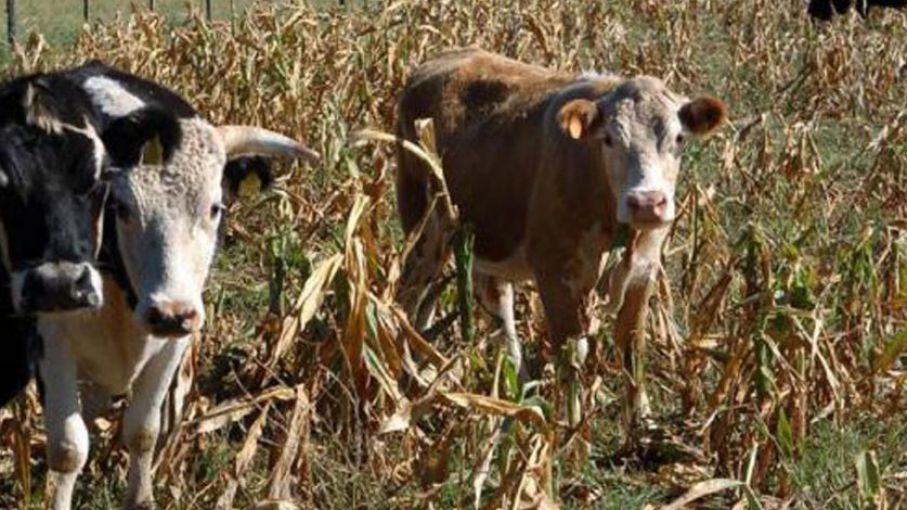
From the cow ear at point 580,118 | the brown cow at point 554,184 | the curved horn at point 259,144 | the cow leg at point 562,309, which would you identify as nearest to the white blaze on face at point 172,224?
the curved horn at point 259,144

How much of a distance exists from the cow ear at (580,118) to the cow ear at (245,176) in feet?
3.86

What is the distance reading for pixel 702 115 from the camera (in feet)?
23.2

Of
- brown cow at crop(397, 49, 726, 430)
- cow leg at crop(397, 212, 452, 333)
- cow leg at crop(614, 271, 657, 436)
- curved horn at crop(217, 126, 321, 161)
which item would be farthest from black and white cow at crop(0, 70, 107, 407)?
cow leg at crop(614, 271, 657, 436)

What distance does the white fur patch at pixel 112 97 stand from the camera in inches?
239

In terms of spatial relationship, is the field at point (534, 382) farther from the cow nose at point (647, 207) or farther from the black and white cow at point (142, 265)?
the cow nose at point (647, 207)

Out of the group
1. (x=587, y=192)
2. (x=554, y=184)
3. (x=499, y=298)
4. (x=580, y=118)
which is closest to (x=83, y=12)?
(x=499, y=298)

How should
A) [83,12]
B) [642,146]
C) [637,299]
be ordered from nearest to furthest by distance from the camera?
[642,146]
[637,299]
[83,12]

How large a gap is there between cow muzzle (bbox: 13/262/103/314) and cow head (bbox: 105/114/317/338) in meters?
0.20

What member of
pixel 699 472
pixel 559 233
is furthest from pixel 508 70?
pixel 699 472

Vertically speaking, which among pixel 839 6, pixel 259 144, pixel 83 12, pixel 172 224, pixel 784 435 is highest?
pixel 259 144

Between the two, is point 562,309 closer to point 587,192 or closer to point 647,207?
point 587,192

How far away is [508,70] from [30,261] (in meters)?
3.61

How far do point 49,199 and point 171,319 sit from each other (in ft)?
1.75

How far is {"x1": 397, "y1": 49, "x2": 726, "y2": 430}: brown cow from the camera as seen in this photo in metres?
6.92
